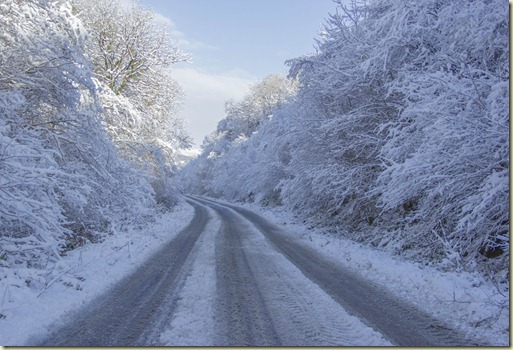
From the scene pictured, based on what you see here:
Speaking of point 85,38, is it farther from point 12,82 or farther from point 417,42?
point 417,42

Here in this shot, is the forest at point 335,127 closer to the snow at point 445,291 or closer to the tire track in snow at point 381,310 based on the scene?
the snow at point 445,291

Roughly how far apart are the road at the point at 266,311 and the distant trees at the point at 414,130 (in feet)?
7.92

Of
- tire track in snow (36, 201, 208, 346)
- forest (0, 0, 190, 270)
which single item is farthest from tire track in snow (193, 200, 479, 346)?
forest (0, 0, 190, 270)

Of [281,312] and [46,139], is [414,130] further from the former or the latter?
[46,139]

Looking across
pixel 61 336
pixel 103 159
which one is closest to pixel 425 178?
pixel 61 336

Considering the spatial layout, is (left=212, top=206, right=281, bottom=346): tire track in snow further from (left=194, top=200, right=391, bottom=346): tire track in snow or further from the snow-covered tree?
the snow-covered tree

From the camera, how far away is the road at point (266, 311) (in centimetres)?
462

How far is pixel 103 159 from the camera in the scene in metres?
10.8

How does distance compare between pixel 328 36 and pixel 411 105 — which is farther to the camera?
pixel 328 36

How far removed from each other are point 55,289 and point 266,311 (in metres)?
3.64

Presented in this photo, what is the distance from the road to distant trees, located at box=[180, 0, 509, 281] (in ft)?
7.92

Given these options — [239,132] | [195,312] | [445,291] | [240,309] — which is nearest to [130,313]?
[195,312]

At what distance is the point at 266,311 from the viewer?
224 inches

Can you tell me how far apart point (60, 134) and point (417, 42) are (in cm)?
1018
